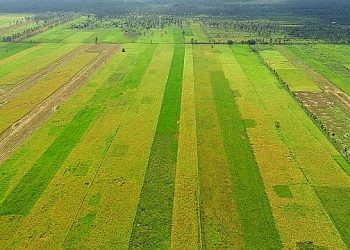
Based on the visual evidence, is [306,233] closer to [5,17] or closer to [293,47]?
[293,47]

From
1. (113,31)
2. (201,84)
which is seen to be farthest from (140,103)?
(113,31)

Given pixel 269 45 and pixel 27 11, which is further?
pixel 27 11

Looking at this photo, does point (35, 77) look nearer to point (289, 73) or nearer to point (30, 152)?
point (30, 152)

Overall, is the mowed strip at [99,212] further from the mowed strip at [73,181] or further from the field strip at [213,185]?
the field strip at [213,185]

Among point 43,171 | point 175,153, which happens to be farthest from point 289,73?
point 43,171

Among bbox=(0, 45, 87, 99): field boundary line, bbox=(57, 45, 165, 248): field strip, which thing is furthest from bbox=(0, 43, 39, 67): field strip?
bbox=(57, 45, 165, 248): field strip

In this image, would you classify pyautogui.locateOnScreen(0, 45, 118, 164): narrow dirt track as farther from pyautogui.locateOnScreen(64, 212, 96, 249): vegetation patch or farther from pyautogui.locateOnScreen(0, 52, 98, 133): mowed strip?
pyautogui.locateOnScreen(64, 212, 96, 249): vegetation patch
